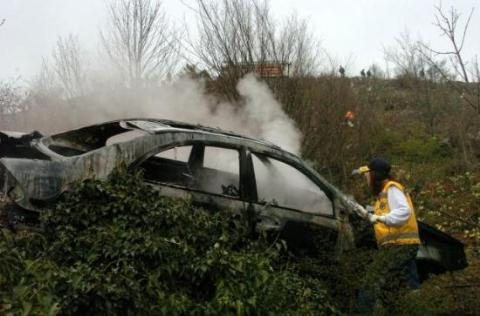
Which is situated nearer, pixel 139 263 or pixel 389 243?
pixel 139 263

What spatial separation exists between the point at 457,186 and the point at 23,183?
10.8 m

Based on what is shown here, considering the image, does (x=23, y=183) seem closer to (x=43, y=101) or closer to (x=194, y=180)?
(x=194, y=180)

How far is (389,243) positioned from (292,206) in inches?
38.1

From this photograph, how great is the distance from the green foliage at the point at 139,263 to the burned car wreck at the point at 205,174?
256mm

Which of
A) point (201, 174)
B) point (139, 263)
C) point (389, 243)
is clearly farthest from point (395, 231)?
point (139, 263)

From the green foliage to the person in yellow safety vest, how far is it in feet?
1.76

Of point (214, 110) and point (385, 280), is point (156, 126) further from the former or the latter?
point (214, 110)

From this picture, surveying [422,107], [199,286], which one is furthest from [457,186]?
[199,286]

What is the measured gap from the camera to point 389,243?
500 cm

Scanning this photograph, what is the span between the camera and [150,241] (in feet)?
11.6

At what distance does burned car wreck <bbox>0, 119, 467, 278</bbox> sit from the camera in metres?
3.96

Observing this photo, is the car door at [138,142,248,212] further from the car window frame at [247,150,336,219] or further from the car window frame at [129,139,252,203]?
the car window frame at [247,150,336,219]

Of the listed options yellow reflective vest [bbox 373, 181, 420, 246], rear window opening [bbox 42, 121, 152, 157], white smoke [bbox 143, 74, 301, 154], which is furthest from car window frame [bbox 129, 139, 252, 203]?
white smoke [bbox 143, 74, 301, 154]

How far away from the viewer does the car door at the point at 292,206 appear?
4805 mm
